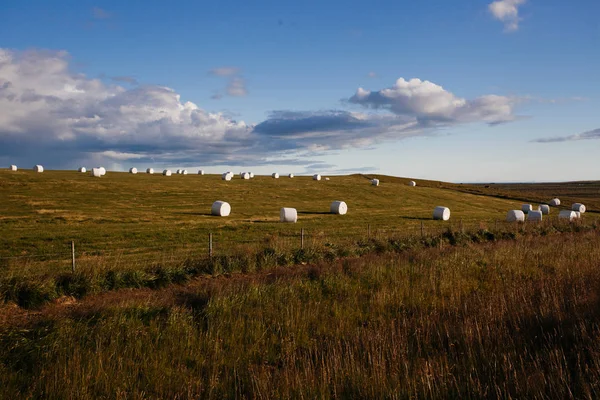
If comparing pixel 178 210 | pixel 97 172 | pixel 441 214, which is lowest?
pixel 441 214

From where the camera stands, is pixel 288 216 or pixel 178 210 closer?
pixel 288 216

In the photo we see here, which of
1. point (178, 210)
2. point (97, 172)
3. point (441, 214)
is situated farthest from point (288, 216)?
point (97, 172)

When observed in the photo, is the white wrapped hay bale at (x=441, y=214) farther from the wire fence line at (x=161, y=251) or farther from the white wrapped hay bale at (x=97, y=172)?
the white wrapped hay bale at (x=97, y=172)

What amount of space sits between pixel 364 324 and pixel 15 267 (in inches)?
535

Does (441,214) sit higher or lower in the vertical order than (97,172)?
lower

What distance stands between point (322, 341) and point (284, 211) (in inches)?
1062

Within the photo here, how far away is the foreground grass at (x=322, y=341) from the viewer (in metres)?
6.92

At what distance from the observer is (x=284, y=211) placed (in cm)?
3634

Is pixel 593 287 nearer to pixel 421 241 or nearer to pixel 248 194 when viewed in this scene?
pixel 421 241

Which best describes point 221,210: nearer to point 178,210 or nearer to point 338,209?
point 178,210

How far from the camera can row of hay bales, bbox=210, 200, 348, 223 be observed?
36188mm

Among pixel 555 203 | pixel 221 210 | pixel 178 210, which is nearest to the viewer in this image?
pixel 221 210

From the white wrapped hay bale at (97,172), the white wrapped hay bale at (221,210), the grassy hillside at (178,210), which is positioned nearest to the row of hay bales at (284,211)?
the white wrapped hay bale at (221,210)

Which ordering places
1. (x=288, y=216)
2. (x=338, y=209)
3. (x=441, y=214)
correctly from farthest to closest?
(x=338, y=209), (x=441, y=214), (x=288, y=216)
